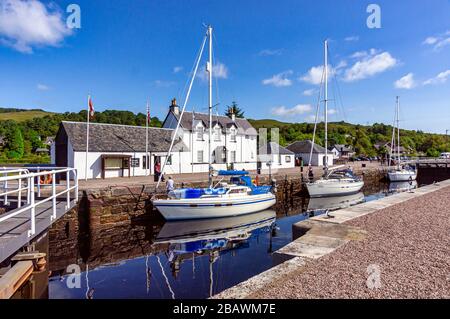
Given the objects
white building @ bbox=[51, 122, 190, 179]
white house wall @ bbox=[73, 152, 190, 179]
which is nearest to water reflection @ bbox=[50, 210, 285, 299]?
white house wall @ bbox=[73, 152, 190, 179]

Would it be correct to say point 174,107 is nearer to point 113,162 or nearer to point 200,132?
point 200,132

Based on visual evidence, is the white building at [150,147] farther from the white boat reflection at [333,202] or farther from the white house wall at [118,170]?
the white boat reflection at [333,202]

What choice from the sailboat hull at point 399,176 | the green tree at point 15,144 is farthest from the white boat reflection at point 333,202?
the green tree at point 15,144

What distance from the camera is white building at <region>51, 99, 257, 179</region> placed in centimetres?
2736

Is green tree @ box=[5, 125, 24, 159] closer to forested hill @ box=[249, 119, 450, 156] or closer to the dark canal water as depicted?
the dark canal water

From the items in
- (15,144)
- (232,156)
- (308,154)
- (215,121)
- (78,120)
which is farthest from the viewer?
(78,120)

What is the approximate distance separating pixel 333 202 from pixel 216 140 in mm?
16683

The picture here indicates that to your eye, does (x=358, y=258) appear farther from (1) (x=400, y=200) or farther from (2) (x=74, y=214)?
(2) (x=74, y=214)

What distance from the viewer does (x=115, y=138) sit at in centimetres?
3009

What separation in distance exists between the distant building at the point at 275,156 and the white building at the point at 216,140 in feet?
9.58

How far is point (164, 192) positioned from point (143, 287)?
10597 mm

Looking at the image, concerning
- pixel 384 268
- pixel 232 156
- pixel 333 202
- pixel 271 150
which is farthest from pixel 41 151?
pixel 384 268
